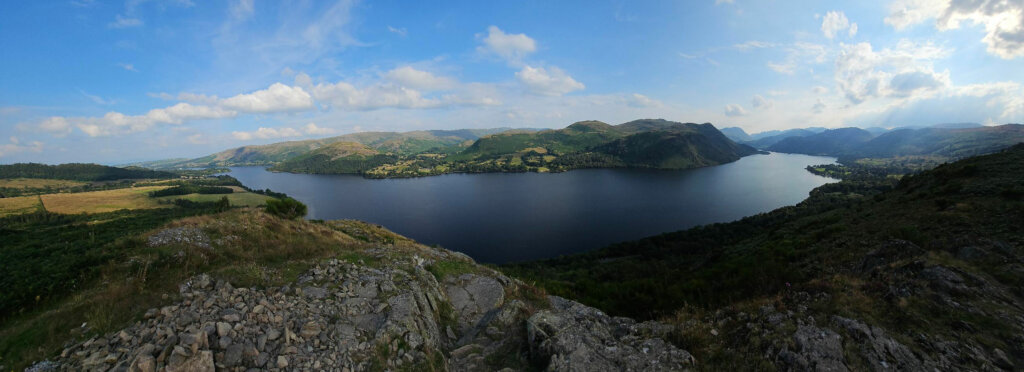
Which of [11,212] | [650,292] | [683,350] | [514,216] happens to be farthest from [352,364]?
[11,212]

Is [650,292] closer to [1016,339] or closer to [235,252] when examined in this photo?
[1016,339]

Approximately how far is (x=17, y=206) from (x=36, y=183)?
121 meters

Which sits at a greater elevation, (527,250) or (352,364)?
(352,364)

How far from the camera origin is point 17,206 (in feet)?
267

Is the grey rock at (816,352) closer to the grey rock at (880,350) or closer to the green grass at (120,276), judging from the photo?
the grey rock at (880,350)

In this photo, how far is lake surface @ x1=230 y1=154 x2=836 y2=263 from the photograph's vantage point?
247 ft

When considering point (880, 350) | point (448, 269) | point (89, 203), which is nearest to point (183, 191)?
point (89, 203)

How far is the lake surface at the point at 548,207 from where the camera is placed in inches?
2963

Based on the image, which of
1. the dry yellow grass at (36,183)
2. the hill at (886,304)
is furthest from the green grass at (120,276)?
the dry yellow grass at (36,183)

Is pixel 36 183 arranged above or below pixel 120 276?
above

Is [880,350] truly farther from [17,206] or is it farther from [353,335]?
[17,206]

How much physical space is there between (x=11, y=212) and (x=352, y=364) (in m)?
132

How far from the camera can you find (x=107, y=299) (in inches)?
353

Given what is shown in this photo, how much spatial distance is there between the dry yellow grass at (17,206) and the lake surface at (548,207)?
59.1 metres
